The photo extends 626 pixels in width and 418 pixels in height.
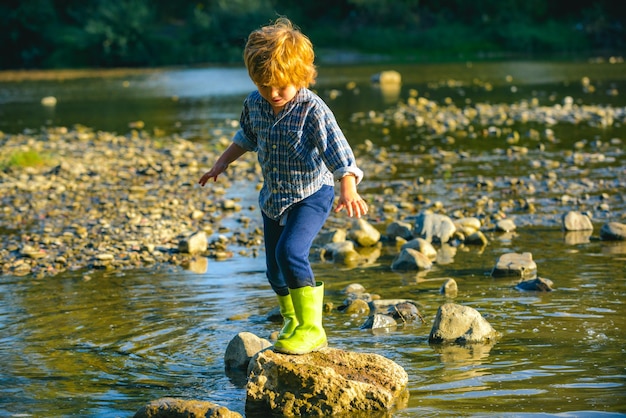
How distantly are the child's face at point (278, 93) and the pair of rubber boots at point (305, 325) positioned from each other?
3.21 feet

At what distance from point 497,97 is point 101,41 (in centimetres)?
3355

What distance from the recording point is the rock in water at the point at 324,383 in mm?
5109

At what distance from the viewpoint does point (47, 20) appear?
59.0 metres

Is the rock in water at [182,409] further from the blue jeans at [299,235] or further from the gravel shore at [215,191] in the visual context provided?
the gravel shore at [215,191]

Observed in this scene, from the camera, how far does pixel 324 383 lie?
201 inches

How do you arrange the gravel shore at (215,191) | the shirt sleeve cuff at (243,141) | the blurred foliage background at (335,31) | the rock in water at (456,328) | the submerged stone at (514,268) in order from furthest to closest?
the blurred foliage background at (335,31), the gravel shore at (215,191), the submerged stone at (514,268), the rock in water at (456,328), the shirt sleeve cuff at (243,141)

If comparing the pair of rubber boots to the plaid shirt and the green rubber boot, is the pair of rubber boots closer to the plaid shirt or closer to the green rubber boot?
the green rubber boot

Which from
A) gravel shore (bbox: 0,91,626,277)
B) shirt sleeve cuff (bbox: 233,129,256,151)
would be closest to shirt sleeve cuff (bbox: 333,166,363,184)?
shirt sleeve cuff (bbox: 233,129,256,151)

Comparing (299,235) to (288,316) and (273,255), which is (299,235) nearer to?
(273,255)

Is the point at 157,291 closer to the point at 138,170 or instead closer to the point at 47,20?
the point at 138,170

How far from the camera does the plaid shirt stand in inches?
207

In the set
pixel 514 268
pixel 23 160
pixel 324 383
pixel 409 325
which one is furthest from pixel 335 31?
pixel 324 383

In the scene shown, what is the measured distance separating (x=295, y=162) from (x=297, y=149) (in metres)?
0.08

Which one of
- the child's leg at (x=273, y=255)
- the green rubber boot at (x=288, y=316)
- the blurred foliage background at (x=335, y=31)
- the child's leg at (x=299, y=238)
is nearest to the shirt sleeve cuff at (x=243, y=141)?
the child's leg at (x=273, y=255)
